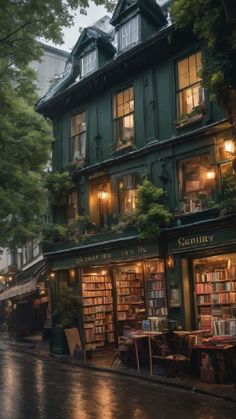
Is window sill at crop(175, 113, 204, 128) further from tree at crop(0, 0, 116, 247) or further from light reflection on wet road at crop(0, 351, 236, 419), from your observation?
light reflection on wet road at crop(0, 351, 236, 419)

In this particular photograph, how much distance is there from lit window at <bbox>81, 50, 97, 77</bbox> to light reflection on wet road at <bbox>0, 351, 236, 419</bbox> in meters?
12.7

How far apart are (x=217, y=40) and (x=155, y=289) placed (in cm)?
911

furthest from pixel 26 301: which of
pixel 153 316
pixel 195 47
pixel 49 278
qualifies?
pixel 195 47

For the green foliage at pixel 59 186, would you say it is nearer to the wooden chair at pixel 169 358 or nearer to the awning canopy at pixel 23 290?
the awning canopy at pixel 23 290

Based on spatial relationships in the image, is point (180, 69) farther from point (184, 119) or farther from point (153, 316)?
point (153, 316)

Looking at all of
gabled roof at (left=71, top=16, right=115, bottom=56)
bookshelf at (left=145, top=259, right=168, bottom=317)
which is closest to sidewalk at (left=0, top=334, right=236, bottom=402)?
bookshelf at (left=145, top=259, right=168, bottom=317)

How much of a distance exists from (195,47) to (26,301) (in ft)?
58.2

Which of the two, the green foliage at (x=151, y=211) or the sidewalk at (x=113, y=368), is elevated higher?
the green foliage at (x=151, y=211)

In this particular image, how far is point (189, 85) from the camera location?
A: 1830 centimetres

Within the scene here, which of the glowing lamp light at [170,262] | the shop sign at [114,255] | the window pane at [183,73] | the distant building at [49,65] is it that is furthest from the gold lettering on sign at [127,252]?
the distant building at [49,65]

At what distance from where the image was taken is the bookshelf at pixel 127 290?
2184cm

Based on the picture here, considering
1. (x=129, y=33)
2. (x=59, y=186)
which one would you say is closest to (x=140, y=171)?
(x=59, y=186)

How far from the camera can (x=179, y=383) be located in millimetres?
14227

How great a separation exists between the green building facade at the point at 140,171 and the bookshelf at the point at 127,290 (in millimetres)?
42
